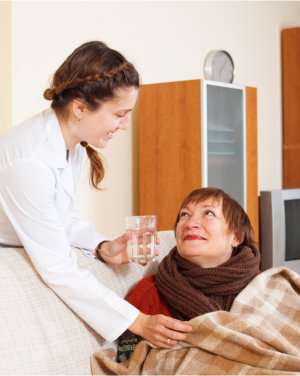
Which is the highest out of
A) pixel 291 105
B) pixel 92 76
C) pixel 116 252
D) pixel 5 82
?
pixel 291 105

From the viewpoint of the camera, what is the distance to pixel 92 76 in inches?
61.8

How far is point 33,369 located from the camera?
1373 mm

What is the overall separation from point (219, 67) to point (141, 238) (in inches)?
120

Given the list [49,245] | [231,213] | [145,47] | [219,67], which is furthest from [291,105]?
[49,245]

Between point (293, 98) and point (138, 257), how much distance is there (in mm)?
4025

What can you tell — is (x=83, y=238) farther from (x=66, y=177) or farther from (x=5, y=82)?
(x=5, y=82)

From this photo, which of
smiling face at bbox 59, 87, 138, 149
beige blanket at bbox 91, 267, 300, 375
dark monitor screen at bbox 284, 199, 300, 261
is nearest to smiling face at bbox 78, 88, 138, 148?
smiling face at bbox 59, 87, 138, 149

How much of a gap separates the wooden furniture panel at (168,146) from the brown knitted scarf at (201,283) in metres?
1.70

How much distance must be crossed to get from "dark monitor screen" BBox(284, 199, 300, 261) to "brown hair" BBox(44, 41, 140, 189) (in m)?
2.63

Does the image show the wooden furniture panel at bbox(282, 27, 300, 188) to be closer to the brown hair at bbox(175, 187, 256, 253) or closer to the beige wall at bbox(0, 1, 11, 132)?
the beige wall at bbox(0, 1, 11, 132)

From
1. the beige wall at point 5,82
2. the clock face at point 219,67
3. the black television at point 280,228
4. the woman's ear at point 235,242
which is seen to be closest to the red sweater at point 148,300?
the woman's ear at point 235,242

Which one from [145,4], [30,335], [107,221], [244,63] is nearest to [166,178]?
[107,221]

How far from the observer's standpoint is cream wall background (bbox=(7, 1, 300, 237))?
120 inches

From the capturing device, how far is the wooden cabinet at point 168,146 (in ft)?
11.5
